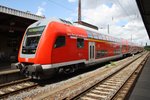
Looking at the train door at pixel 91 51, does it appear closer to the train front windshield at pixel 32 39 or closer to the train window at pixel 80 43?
the train window at pixel 80 43

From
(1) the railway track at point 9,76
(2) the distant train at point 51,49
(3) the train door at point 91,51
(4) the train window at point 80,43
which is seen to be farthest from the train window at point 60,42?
(3) the train door at point 91,51

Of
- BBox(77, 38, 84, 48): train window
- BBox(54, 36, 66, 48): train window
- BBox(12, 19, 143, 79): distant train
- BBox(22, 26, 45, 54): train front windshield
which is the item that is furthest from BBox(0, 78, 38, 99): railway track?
BBox(77, 38, 84, 48): train window

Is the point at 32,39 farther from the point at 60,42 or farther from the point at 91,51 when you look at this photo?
the point at 91,51

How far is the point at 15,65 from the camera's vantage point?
1154 cm

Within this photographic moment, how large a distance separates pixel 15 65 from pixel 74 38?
3920 mm

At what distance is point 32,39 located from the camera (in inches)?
444

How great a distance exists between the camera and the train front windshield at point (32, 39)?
10.8 m

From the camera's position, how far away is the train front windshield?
425 inches

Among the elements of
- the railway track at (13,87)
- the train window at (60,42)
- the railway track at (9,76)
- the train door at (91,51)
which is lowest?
the railway track at (13,87)

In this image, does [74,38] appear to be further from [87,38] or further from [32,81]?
[32,81]

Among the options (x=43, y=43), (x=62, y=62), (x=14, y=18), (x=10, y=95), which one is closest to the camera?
(x=10, y=95)

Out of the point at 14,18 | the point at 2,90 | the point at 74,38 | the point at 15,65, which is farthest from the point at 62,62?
the point at 14,18

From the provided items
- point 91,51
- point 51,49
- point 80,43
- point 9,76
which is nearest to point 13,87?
point 9,76

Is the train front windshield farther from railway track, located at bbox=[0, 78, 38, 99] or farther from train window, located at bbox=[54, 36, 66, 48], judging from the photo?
railway track, located at bbox=[0, 78, 38, 99]
